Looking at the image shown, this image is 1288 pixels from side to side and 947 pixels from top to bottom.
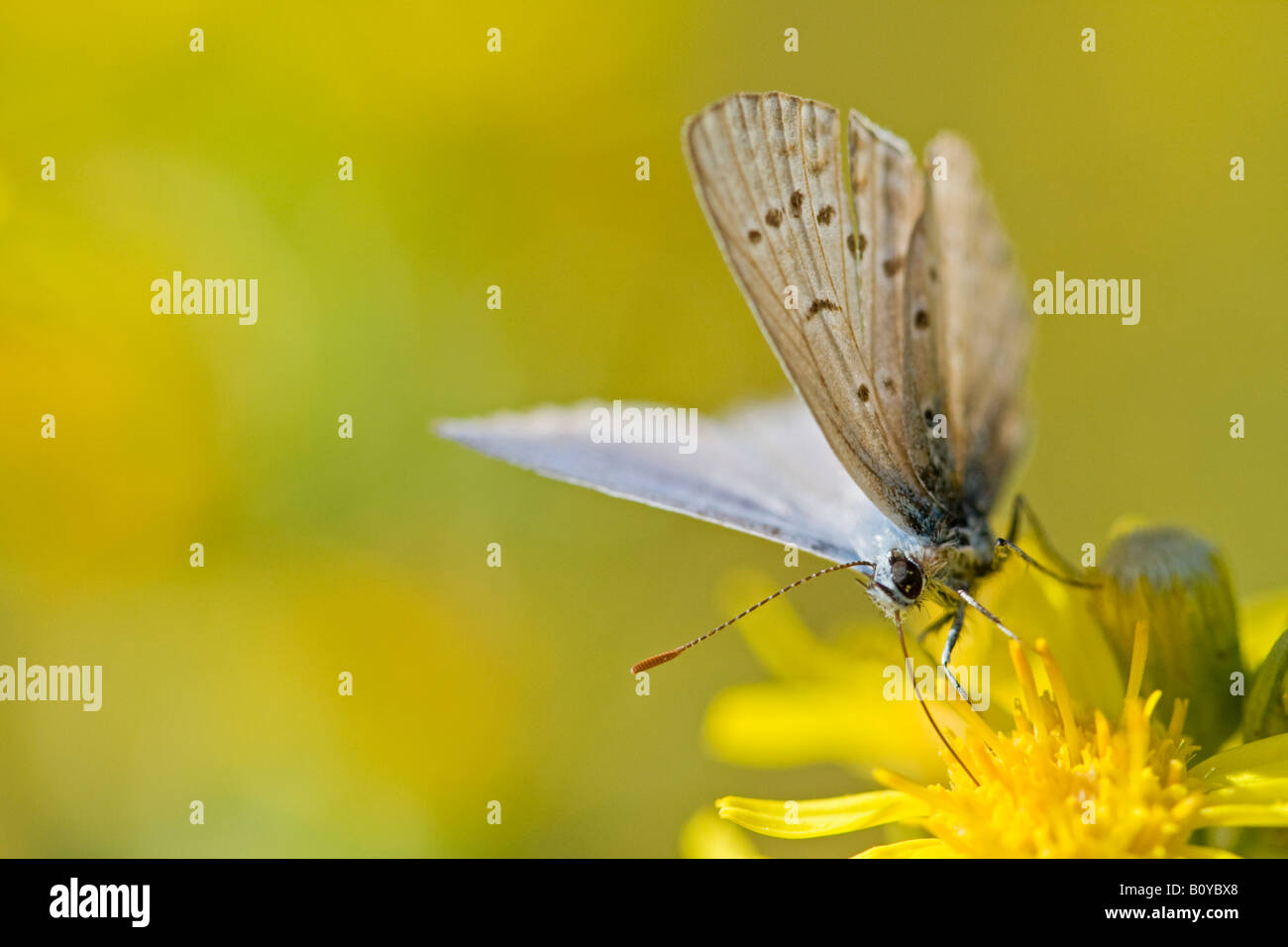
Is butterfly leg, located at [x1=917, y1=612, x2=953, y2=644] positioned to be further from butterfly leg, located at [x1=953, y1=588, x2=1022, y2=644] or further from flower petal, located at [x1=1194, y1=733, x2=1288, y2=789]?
flower petal, located at [x1=1194, y1=733, x2=1288, y2=789]

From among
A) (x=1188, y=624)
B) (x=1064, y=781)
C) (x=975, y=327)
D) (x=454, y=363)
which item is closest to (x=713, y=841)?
(x=1064, y=781)

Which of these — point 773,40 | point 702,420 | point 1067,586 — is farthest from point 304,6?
point 1067,586

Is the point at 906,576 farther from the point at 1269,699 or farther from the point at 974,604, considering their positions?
the point at 1269,699

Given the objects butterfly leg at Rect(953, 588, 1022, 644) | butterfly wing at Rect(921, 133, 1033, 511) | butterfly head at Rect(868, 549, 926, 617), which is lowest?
butterfly leg at Rect(953, 588, 1022, 644)

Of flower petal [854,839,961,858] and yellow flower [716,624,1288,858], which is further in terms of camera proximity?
flower petal [854,839,961,858]

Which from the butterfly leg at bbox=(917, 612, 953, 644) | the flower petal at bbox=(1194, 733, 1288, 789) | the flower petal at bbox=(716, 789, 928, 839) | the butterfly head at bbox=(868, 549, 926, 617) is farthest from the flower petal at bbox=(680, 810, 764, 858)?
the flower petal at bbox=(1194, 733, 1288, 789)

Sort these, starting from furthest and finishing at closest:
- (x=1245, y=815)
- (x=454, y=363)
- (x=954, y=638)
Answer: (x=454, y=363) < (x=954, y=638) < (x=1245, y=815)
